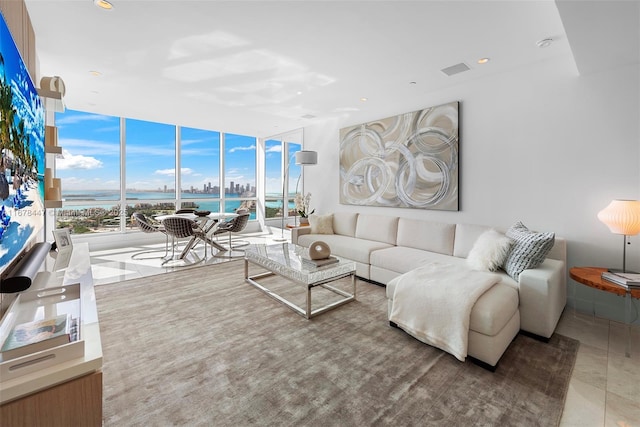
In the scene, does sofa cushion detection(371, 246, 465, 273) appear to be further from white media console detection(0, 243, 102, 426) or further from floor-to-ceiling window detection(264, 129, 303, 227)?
floor-to-ceiling window detection(264, 129, 303, 227)

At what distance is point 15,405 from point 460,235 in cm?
382

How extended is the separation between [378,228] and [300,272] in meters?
1.95

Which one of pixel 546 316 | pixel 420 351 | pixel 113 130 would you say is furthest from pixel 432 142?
pixel 113 130

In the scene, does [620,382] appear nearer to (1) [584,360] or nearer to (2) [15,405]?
(1) [584,360]

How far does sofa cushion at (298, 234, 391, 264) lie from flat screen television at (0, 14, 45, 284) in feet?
10.6

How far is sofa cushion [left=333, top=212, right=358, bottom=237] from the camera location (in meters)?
4.91

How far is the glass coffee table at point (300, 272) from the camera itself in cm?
283

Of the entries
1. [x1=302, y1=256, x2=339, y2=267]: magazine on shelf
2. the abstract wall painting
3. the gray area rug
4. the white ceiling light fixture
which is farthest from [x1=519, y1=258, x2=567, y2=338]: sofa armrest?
the white ceiling light fixture

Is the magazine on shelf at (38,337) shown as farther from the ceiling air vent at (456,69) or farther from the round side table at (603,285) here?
the ceiling air vent at (456,69)

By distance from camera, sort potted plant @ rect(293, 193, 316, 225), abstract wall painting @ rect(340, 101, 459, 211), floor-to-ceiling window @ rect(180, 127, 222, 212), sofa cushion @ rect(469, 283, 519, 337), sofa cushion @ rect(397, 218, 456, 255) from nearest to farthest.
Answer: sofa cushion @ rect(469, 283, 519, 337) → sofa cushion @ rect(397, 218, 456, 255) → abstract wall painting @ rect(340, 101, 459, 211) → potted plant @ rect(293, 193, 316, 225) → floor-to-ceiling window @ rect(180, 127, 222, 212)

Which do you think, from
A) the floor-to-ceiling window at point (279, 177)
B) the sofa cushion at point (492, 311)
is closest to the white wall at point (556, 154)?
the sofa cushion at point (492, 311)

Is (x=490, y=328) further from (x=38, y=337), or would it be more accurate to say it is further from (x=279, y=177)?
(x=279, y=177)

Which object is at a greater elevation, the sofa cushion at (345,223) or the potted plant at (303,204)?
the potted plant at (303,204)

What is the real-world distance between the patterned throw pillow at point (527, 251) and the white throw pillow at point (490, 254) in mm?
63
